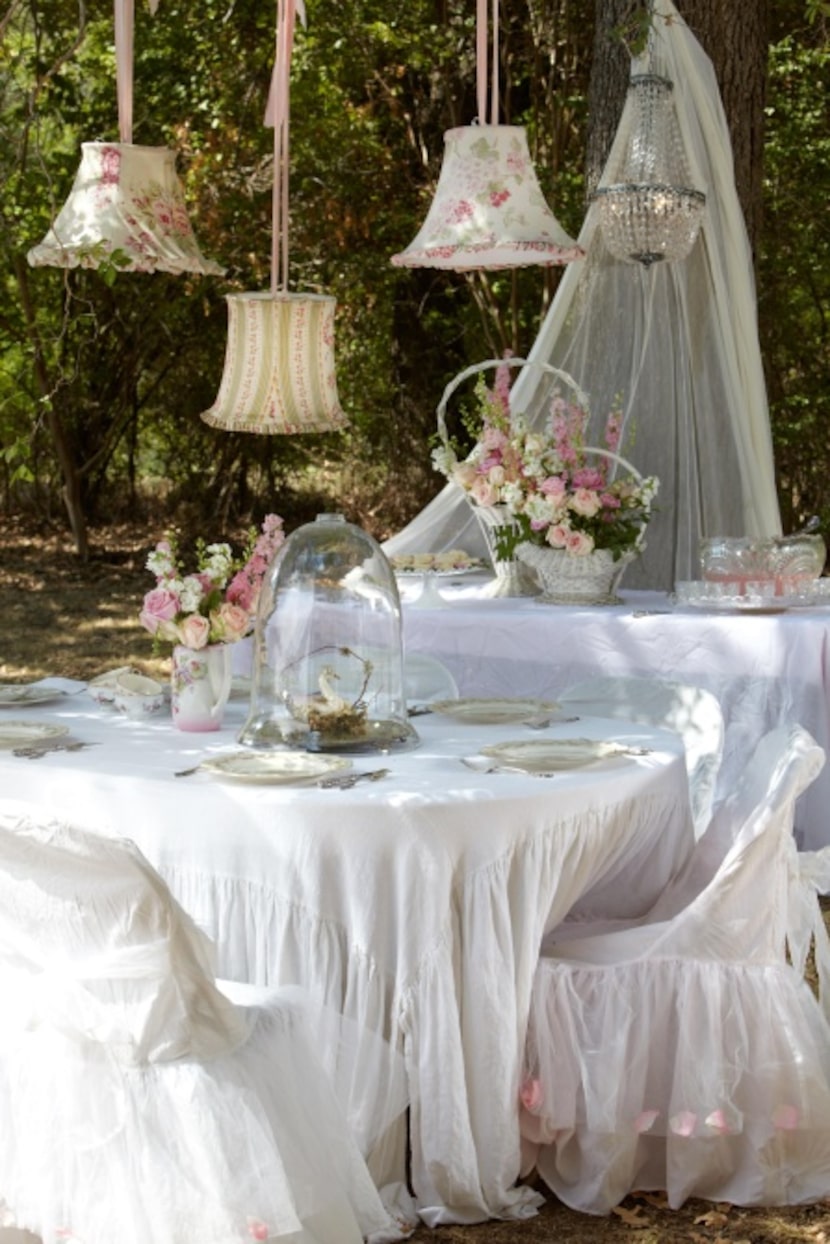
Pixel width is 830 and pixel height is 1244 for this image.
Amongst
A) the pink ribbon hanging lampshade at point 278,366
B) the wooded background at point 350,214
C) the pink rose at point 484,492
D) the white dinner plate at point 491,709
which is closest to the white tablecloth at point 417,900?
the white dinner plate at point 491,709

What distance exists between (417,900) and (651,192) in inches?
120

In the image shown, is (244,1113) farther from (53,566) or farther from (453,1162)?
(53,566)

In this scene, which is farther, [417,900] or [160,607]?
[160,607]

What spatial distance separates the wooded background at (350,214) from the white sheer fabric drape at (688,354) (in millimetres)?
3240

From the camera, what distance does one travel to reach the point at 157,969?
238 cm

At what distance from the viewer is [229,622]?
332 cm

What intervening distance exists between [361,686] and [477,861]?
591mm

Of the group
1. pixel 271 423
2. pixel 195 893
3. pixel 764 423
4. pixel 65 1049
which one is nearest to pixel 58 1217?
pixel 65 1049

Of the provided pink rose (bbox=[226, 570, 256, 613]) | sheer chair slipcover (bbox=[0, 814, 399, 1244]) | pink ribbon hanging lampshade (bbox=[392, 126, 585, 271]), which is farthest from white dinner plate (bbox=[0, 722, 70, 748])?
pink ribbon hanging lampshade (bbox=[392, 126, 585, 271])

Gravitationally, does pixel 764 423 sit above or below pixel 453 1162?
above

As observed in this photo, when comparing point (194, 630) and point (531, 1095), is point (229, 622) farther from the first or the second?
point (531, 1095)

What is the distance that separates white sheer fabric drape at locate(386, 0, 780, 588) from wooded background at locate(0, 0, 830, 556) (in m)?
3.24

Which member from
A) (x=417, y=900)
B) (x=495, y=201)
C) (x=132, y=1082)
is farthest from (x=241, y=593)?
(x=495, y=201)

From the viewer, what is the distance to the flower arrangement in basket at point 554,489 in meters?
4.85
